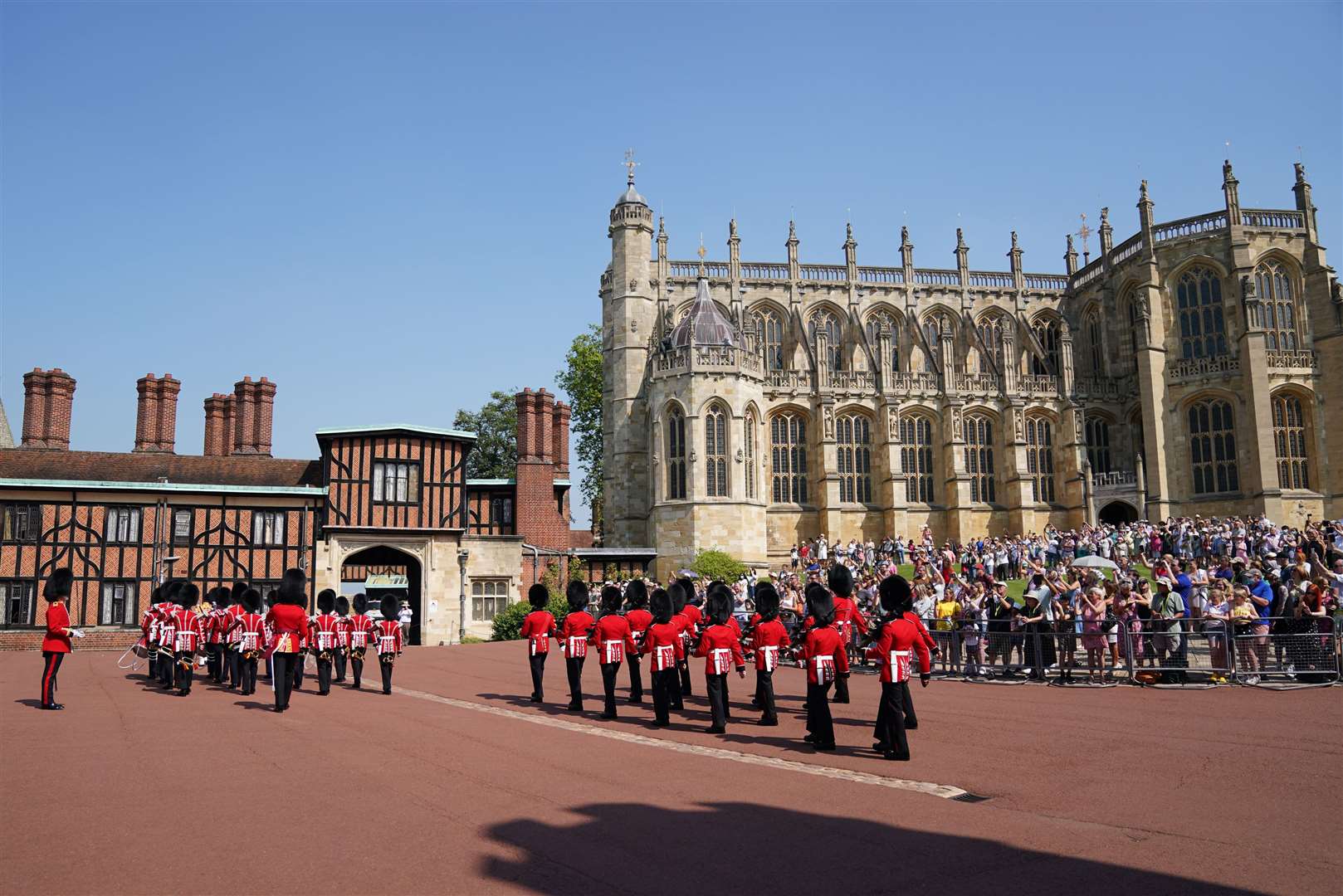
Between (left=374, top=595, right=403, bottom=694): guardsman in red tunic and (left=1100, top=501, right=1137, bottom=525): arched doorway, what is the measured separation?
39119mm

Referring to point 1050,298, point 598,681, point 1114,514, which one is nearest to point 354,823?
point 598,681

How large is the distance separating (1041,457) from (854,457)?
9.57 meters

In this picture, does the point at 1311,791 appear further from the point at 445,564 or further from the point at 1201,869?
the point at 445,564

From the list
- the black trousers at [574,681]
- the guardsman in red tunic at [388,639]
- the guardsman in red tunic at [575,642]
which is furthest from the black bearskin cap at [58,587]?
the black trousers at [574,681]

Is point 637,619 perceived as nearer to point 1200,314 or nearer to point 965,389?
point 965,389

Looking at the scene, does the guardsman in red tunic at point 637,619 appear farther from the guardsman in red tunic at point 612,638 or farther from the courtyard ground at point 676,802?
the courtyard ground at point 676,802

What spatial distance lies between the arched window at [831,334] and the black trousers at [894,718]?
41186mm

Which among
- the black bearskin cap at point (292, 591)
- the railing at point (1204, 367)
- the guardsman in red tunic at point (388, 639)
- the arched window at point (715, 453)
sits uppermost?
the railing at point (1204, 367)

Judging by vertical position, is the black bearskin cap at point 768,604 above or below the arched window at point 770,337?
below

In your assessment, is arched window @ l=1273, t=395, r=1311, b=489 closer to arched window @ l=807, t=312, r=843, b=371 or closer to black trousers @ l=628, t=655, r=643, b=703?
arched window @ l=807, t=312, r=843, b=371

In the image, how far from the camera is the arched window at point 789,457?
47531mm

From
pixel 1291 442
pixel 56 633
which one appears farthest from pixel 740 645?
pixel 1291 442

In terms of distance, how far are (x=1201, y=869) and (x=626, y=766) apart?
517cm

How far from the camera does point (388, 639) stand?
55.7ft
